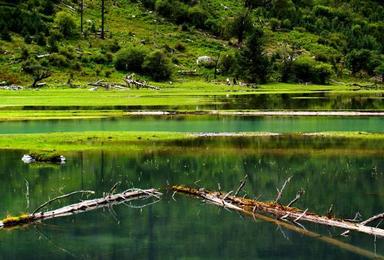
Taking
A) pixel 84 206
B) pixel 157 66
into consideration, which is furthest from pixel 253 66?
pixel 84 206

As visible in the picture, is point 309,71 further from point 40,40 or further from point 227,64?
point 40,40

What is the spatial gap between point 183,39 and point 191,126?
128 metres

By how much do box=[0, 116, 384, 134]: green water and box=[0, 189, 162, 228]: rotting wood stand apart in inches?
1240

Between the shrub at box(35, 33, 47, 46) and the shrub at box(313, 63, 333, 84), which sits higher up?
the shrub at box(35, 33, 47, 46)

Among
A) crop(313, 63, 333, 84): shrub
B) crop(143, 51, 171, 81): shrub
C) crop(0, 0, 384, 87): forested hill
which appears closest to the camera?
crop(0, 0, 384, 87): forested hill

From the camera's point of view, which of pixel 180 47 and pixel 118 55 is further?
pixel 180 47

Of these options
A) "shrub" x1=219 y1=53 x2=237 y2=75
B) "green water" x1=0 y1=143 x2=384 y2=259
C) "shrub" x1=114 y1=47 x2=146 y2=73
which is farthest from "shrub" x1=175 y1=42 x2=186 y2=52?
"green water" x1=0 y1=143 x2=384 y2=259

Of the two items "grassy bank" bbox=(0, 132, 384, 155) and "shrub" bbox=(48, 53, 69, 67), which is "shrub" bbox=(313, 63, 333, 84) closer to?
"shrub" bbox=(48, 53, 69, 67)

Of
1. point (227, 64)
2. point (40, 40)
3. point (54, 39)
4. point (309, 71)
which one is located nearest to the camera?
point (40, 40)

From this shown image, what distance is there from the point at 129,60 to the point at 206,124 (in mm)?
88523

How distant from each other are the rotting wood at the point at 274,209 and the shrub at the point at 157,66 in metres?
120

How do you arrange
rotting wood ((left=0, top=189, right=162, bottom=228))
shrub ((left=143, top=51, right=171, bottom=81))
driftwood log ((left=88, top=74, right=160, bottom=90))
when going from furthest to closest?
shrub ((left=143, top=51, right=171, bottom=81)) → driftwood log ((left=88, top=74, right=160, bottom=90)) → rotting wood ((left=0, top=189, right=162, bottom=228))

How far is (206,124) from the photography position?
73625 millimetres

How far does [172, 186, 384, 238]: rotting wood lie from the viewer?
96.2ft
